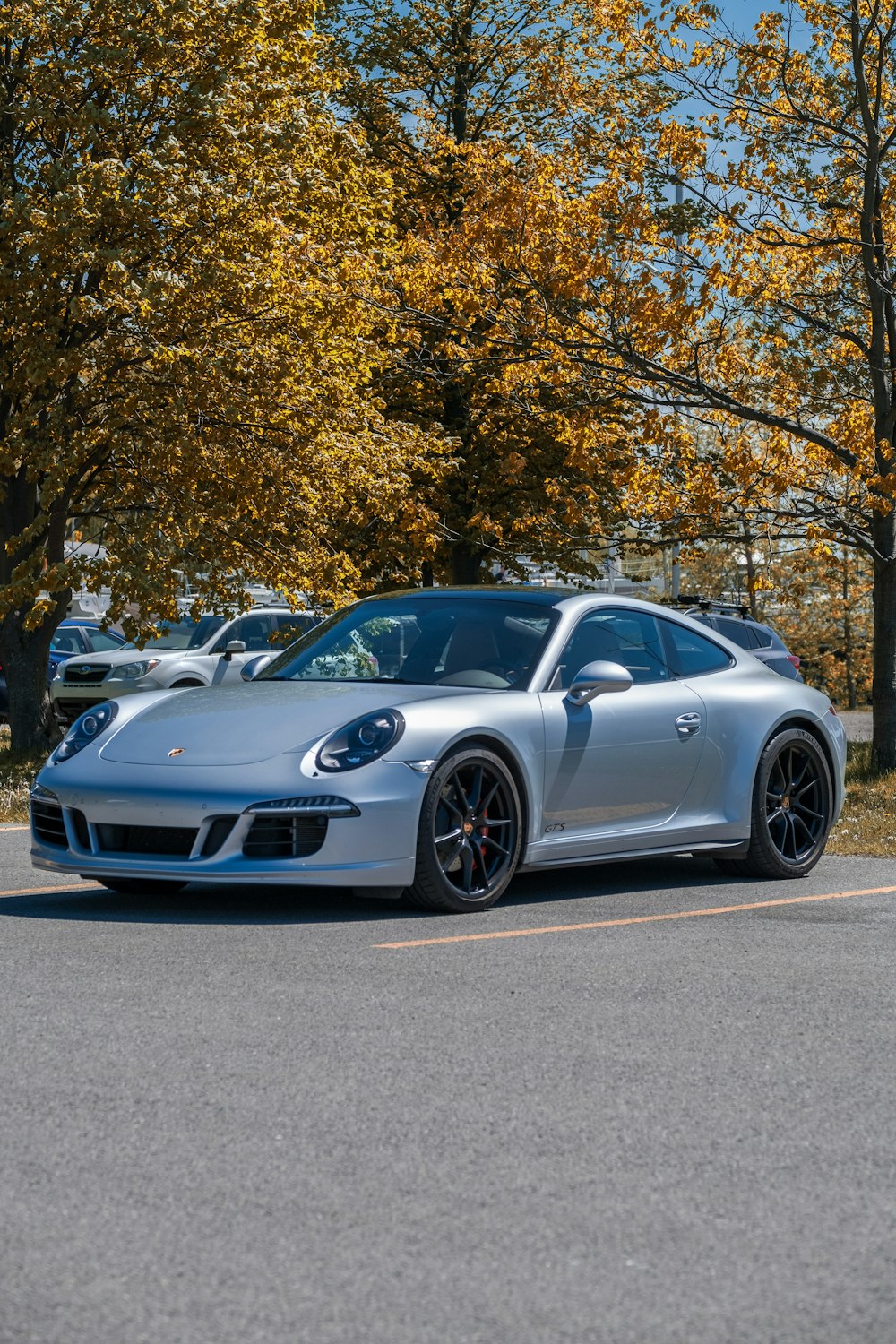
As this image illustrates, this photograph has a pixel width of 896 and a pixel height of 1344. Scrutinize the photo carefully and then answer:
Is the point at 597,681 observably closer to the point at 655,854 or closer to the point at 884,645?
the point at 655,854

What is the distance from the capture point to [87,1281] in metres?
3.17

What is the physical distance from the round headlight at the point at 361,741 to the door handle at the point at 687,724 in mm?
1789

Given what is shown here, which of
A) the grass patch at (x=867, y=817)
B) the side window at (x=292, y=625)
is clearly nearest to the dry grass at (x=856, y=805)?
the grass patch at (x=867, y=817)

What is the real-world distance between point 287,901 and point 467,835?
0.92 metres

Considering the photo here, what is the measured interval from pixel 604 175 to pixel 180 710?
11.3 m

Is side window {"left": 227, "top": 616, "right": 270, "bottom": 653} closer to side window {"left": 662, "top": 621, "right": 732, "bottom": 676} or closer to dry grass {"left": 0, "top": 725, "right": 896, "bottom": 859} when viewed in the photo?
dry grass {"left": 0, "top": 725, "right": 896, "bottom": 859}

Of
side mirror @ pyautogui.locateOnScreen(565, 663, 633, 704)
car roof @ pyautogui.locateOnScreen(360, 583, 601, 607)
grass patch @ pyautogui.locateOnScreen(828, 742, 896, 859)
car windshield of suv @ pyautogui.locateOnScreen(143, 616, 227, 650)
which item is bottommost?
grass patch @ pyautogui.locateOnScreen(828, 742, 896, 859)

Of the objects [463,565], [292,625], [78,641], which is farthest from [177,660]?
[463,565]

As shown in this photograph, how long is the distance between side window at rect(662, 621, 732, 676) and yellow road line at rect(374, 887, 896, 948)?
1.27 m

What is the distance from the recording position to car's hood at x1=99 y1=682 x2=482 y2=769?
744 centimetres

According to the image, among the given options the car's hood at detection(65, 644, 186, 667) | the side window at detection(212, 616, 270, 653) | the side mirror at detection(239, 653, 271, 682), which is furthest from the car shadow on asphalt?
the side window at detection(212, 616, 270, 653)

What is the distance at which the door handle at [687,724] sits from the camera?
871 cm

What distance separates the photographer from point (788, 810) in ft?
30.5

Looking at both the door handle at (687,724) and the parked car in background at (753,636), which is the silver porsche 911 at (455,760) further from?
the parked car in background at (753,636)
